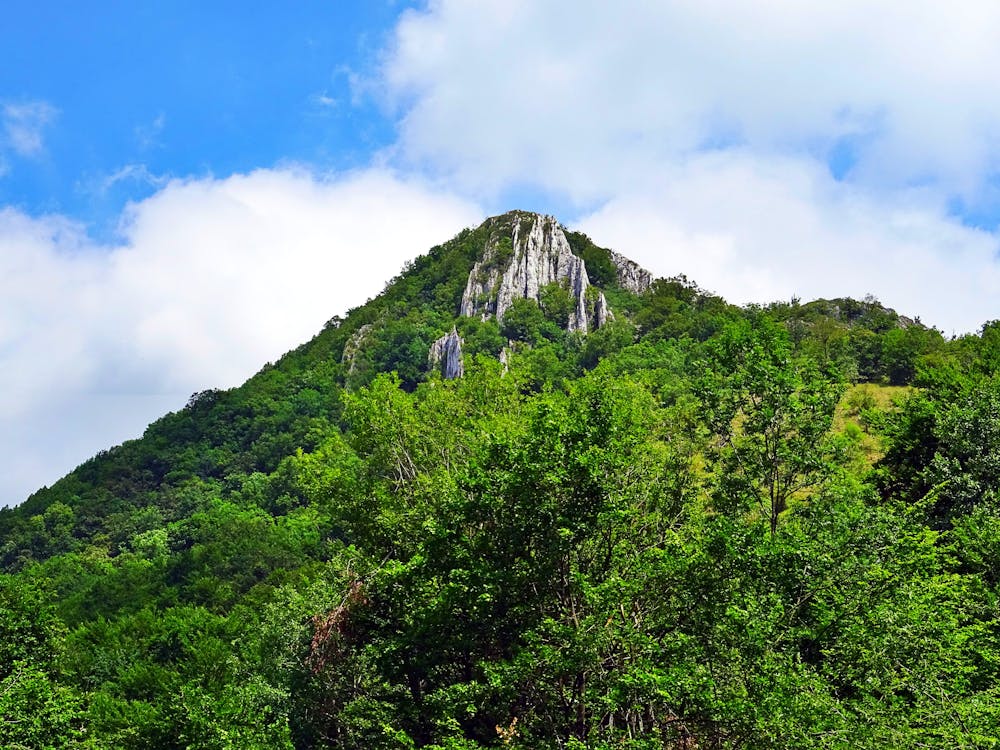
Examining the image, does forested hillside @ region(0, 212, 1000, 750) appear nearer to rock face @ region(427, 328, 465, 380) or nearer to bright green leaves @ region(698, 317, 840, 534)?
bright green leaves @ region(698, 317, 840, 534)

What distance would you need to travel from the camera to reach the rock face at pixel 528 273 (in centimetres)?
14125

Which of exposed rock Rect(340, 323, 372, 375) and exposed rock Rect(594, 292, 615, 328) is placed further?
exposed rock Rect(340, 323, 372, 375)

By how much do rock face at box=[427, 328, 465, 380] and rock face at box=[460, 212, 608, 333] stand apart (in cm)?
1263

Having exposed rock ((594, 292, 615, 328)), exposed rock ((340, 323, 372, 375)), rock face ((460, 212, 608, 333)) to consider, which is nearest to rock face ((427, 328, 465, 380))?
rock face ((460, 212, 608, 333))

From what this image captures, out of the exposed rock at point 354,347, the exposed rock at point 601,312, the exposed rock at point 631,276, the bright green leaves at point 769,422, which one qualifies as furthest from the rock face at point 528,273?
the bright green leaves at point 769,422

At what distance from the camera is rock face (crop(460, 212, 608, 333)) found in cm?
14125

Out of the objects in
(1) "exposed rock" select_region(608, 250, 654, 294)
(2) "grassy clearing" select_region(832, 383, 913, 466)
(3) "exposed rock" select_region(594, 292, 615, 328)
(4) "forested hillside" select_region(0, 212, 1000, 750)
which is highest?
(1) "exposed rock" select_region(608, 250, 654, 294)

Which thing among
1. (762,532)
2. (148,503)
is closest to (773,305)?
(148,503)

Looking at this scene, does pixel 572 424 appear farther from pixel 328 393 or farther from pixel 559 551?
pixel 328 393

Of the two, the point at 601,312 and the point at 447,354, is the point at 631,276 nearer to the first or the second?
the point at 601,312

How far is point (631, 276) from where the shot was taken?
516 feet

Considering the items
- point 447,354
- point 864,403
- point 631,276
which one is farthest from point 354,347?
point 864,403

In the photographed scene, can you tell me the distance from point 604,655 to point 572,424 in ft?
15.8

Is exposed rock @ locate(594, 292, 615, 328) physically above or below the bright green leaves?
above
